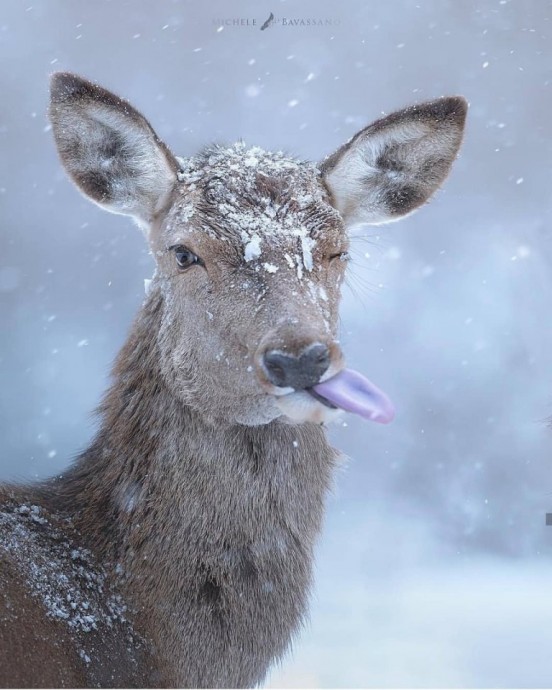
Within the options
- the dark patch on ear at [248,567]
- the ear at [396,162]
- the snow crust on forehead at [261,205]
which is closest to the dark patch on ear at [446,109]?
the ear at [396,162]

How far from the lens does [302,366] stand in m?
3.11

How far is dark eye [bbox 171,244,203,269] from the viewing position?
3836 millimetres

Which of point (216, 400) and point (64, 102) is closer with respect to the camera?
point (216, 400)

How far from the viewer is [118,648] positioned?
3.52 m

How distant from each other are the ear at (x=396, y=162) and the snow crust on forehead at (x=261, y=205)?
0.23m

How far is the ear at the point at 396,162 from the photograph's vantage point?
4289 mm

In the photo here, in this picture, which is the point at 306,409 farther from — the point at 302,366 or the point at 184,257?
the point at 184,257

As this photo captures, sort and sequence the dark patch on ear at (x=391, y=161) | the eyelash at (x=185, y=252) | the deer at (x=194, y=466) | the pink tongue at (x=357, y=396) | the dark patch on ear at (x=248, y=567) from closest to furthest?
the pink tongue at (x=357, y=396) < the deer at (x=194, y=466) < the dark patch on ear at (x=248, y=567) < the eyelash at (x=185, y=252) < the dark patch on ear at (x=391, y=161)

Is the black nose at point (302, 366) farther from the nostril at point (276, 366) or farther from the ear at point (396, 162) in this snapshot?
the ear at point (396, 162)

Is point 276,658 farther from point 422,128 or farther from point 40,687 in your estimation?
point 422,128

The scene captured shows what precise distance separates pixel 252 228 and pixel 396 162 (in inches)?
46.8

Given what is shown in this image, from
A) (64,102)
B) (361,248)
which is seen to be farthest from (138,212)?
(361,248)

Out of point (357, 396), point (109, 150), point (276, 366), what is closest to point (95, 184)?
point (109, 150)

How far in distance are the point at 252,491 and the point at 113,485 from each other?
2.18ft
